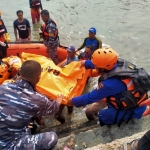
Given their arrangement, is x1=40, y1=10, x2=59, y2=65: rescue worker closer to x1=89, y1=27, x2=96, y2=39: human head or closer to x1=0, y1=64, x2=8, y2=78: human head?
x1=89, y1=27, x2=96, y2=39: human head

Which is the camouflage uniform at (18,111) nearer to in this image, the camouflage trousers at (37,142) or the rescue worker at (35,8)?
the camouflage trousers at (37,142)

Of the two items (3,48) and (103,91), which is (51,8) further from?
(103,91)

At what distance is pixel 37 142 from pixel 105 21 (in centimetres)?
1111

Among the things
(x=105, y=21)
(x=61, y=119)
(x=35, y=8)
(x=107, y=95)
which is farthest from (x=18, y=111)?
(x=105, y=21)

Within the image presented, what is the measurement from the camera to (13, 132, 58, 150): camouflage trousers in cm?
327

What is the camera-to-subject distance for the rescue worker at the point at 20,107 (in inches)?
122

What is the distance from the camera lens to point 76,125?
204 inches

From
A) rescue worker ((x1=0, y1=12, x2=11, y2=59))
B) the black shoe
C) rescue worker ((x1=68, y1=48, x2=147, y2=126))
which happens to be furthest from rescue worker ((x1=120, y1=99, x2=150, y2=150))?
rescue worker ((x1=0, y1=12, x2=11, y2=59))

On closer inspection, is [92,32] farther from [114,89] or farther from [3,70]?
[114,89]

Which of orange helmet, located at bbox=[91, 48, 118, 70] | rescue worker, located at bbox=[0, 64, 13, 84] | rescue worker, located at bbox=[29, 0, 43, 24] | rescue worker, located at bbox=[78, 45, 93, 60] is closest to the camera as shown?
orange helmet, located at bbox=[91, 48, 118, 70]

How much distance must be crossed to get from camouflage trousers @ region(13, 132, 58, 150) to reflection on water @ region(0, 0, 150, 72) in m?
6.52

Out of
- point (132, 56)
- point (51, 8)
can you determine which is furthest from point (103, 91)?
point (51, 8)

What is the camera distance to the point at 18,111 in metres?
3.12

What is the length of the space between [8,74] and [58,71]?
52.6 inches
